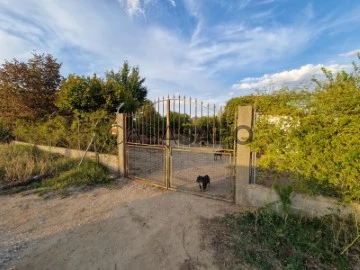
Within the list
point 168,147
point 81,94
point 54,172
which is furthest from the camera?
point 81,94

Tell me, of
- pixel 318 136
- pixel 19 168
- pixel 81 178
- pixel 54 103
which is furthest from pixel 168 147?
pixel 54 103

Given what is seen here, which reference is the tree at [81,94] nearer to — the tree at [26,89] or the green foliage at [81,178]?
the tree at [26,89]

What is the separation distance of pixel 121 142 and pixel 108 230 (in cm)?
346

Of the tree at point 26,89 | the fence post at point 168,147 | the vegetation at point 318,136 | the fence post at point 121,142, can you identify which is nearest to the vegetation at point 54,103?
the tree at point 26,89

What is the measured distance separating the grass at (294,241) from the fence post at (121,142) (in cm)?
410

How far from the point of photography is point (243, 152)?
423 centimetres

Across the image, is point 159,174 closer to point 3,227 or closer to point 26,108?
point 3,227

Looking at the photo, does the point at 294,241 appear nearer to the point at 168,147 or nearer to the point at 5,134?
the point at 168,147

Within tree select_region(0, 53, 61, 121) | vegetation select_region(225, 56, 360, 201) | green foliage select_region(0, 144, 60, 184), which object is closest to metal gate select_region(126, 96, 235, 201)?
vegetation select_region(225, 56, 360, 201)

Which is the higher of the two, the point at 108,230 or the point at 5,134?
the point at 5,134

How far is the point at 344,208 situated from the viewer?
10.5ft

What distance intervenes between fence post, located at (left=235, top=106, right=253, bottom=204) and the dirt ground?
1.19ft

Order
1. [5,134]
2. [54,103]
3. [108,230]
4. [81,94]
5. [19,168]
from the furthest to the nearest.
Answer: [5,134], [54,103], [81,94], [19,168], [108,230]

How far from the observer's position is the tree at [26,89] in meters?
10.2
